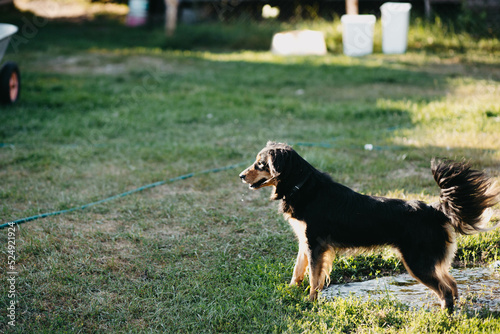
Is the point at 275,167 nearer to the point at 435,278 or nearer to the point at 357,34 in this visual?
the point at 435,278

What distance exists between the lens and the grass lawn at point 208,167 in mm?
2945

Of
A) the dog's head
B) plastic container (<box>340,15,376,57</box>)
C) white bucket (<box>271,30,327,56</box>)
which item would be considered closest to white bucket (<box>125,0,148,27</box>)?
white bucket (<box>271,30,327,56</box>)

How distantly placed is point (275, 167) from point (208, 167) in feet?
8.33

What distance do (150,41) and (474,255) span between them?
11.9m

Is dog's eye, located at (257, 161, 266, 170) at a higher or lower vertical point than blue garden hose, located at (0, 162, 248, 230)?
higher

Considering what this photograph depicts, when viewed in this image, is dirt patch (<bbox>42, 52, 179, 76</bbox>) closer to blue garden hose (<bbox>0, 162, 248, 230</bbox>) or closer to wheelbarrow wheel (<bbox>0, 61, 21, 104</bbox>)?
wheelbarrow wheel (<bbox>0, 61, 21, 104</bbox>)

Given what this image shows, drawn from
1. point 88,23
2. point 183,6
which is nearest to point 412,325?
point 183,6

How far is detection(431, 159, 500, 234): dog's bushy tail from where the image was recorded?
105 inches

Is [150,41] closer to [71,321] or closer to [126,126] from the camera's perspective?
[126,126]

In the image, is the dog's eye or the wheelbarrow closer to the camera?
the dog's eye

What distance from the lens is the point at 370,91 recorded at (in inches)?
340

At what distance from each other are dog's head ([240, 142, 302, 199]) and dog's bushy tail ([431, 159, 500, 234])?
854 millimetres

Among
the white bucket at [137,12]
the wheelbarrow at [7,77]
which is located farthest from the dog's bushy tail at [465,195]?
the white bucket at [137,12]

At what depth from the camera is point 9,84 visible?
7430 mm
